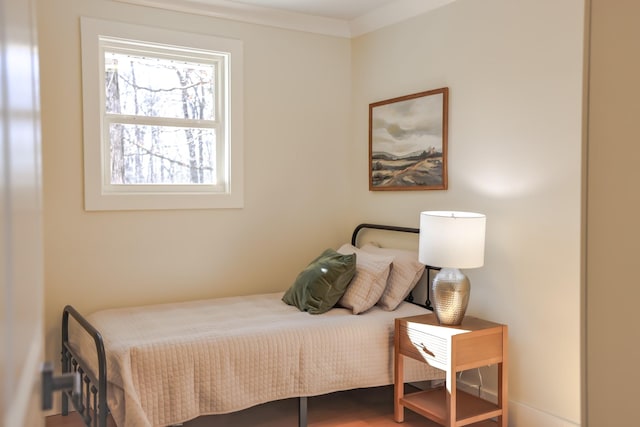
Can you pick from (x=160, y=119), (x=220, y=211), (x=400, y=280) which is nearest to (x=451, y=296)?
(x=400, y=280)

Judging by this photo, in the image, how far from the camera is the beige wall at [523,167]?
2.72m

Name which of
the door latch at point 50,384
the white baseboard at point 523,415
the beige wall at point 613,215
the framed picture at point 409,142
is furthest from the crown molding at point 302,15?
the door latch at point 50,384

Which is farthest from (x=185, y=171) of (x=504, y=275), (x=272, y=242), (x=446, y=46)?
(x=504, y=275)

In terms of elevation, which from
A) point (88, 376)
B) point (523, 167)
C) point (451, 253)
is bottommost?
point (88, 376)

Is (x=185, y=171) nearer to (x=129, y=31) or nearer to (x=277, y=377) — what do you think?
(x=129, y=31)

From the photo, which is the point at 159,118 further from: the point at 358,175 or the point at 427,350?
the point at 427,350

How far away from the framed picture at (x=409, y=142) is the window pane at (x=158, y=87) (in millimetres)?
1225

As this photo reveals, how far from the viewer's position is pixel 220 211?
3854 mm

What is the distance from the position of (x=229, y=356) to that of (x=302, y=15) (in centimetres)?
261

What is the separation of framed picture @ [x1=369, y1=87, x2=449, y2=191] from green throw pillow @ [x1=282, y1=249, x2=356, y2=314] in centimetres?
75

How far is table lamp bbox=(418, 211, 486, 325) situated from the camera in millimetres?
2807

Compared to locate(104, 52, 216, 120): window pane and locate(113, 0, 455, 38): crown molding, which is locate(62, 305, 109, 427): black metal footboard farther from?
locate(113, 0, 455, 38): crown molding

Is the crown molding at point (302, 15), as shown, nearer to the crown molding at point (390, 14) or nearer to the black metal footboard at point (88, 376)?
the crown molding at point (390, 14)

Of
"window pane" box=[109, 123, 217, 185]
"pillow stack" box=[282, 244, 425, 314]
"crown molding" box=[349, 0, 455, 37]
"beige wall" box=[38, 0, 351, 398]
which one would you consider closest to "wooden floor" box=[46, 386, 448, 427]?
"pillow stack" box=[282, 244, 425, 314]
